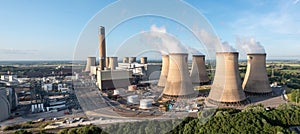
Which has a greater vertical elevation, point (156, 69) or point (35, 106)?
point (156, 69)

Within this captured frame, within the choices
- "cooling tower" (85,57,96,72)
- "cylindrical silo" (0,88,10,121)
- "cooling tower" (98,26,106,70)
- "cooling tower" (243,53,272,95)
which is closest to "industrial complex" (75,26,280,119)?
"cooling tower" (243,53,272,95)

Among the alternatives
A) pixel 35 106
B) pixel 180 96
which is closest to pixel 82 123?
pixel 35 106

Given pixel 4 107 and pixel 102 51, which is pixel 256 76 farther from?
pixel 4 107

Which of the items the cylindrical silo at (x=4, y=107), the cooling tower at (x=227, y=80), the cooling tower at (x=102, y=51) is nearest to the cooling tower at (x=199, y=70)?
the cooling tower at (x=227, y=80)

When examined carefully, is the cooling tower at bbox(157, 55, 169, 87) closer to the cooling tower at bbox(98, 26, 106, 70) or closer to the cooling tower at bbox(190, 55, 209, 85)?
the cooling tower at bbox(190, 55, 209, 85)

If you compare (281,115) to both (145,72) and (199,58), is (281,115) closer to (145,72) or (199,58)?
(199,58)
